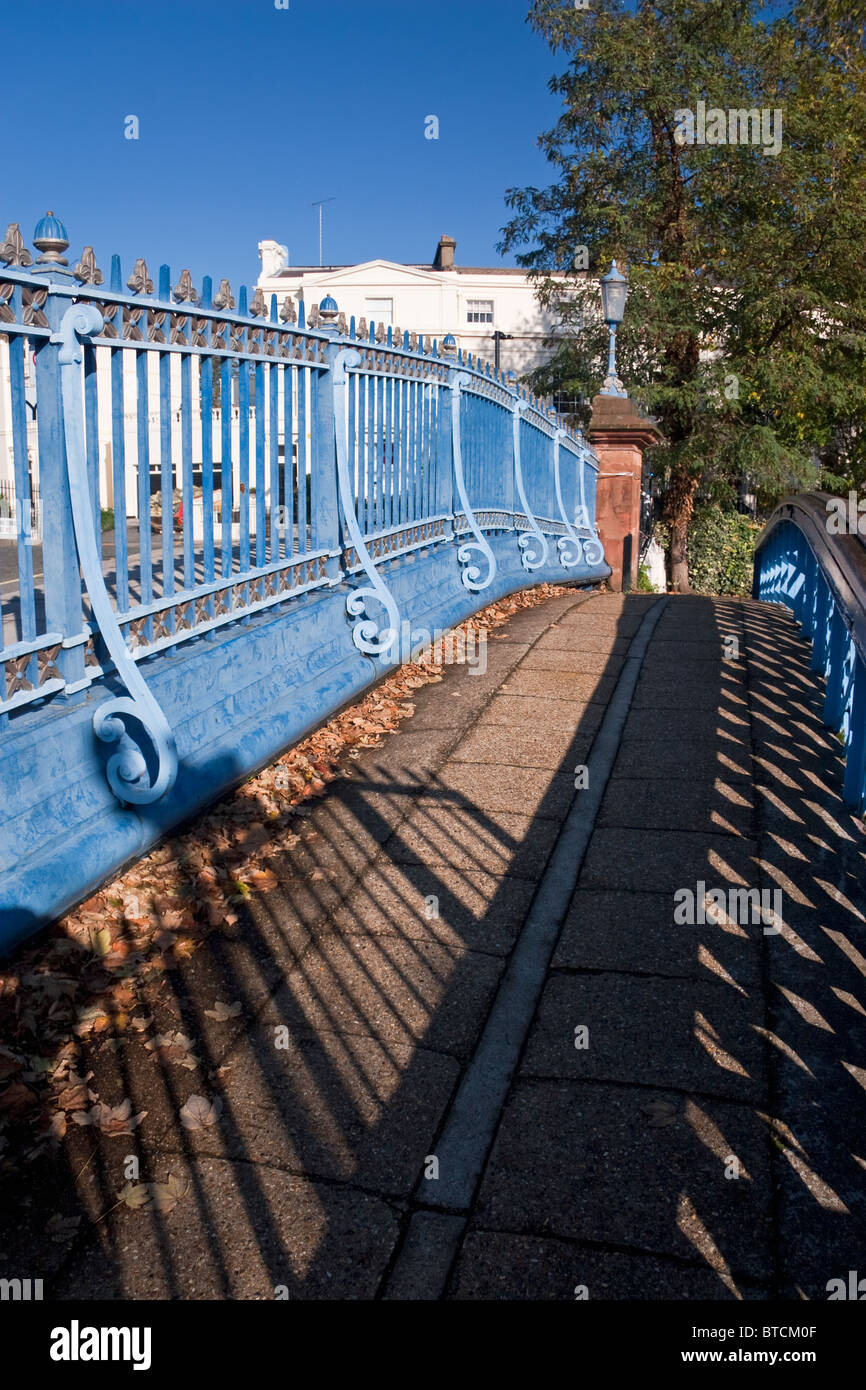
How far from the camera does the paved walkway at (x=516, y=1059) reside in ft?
7.90

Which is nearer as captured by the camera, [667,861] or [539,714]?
[667,861]

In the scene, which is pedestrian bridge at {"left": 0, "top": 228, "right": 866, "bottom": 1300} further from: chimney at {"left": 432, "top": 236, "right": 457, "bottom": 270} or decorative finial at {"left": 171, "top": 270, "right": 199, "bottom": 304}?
chimney at {"left": 432, "top": 236, "right": 457, "bottom": 270}

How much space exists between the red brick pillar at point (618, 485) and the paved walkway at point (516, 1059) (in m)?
9.81

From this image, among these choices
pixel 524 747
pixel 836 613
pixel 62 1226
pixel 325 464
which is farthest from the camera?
pixel 836 613

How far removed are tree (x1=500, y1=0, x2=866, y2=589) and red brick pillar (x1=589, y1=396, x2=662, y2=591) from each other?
377 inches

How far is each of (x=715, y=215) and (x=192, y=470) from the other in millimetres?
23930

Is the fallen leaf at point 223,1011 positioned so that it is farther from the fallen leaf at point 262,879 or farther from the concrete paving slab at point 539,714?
the concrete paving slab at point 539,714

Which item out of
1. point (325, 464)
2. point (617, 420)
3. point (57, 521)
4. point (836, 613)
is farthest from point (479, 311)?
point (57, 521)

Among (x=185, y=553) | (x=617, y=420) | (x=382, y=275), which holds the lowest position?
(x=185, y=553)

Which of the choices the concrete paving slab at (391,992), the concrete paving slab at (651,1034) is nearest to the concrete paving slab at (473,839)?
the concrete paving slab at (391,992)

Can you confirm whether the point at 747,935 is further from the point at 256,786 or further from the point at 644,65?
the point at 644,65

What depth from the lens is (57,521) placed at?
11.9 feet

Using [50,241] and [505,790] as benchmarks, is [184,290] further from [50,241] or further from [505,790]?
[505,790]
